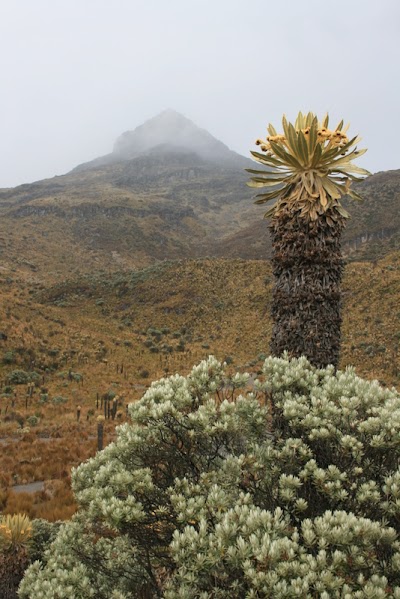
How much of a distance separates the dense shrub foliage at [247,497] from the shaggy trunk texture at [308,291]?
0.71 metres

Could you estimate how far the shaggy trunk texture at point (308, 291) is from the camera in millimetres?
5812

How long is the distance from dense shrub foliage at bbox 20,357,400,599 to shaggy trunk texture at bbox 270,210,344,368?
71cm

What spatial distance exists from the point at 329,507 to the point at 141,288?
178ft

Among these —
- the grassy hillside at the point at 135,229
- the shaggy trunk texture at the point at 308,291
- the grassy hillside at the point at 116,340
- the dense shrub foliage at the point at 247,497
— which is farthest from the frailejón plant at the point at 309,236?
the grassy hillside at the point at 135,229

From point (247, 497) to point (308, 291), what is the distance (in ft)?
9.79

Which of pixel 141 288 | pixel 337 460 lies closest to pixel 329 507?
pixel 337 460

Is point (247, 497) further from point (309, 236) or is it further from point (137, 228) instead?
point (137, 228)

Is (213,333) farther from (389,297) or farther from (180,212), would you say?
(180,212)

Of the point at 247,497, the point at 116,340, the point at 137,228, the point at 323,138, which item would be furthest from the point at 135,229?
the point at 247,497

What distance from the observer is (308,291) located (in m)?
5.86

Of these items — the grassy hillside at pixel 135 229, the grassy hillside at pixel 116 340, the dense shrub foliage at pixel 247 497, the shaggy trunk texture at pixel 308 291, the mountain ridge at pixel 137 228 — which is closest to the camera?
the dense shrub foliage at pixel 247 497

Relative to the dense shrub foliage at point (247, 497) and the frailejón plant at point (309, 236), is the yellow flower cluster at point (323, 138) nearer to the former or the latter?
the frailejón plant at point (309, 236)

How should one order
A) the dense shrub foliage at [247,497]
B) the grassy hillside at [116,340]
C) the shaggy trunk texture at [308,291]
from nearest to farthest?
the dense shrub foliage at [247,497], the shaggy trunk texture at [308,291], the grassy hillside at [116,340]

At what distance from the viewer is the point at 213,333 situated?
1747 inches
